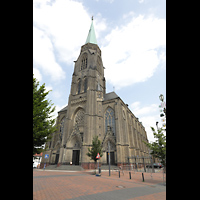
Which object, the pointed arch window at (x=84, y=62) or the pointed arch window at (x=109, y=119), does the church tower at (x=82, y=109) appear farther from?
the pointed arch window at (x=109, y=119)

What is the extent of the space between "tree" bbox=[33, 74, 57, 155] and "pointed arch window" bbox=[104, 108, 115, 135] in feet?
73.0

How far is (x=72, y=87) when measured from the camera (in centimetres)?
3806

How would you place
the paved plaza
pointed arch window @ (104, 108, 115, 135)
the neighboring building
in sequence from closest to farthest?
the paved plaza → the neighboring building → pointed arch window @ (104, 108, 115, 135)

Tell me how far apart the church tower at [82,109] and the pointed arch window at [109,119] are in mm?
1766

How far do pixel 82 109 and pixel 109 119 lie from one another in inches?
305

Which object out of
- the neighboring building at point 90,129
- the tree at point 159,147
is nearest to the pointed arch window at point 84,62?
the neighboring building at point 90,129

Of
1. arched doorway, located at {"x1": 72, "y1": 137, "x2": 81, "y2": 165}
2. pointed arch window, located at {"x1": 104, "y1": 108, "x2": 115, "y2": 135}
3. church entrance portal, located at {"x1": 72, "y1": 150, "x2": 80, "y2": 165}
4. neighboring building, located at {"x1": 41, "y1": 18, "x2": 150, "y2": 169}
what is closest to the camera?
neighboring building, located at {"x1": 41, "y1": 18, "x2": 150, "y2": 169}

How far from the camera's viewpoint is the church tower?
27312mm

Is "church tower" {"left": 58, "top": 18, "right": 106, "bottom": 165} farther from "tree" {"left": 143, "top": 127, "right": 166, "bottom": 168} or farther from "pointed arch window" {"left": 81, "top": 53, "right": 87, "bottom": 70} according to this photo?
"tree" {"left": 143, "top": 127, "right": 166, "bottom": 168}

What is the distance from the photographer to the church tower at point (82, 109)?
27312mm

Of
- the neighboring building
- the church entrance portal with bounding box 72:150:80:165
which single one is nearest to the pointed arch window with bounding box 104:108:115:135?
the neighboring building

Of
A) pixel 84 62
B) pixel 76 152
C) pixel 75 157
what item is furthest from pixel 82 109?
pixel 84 62
